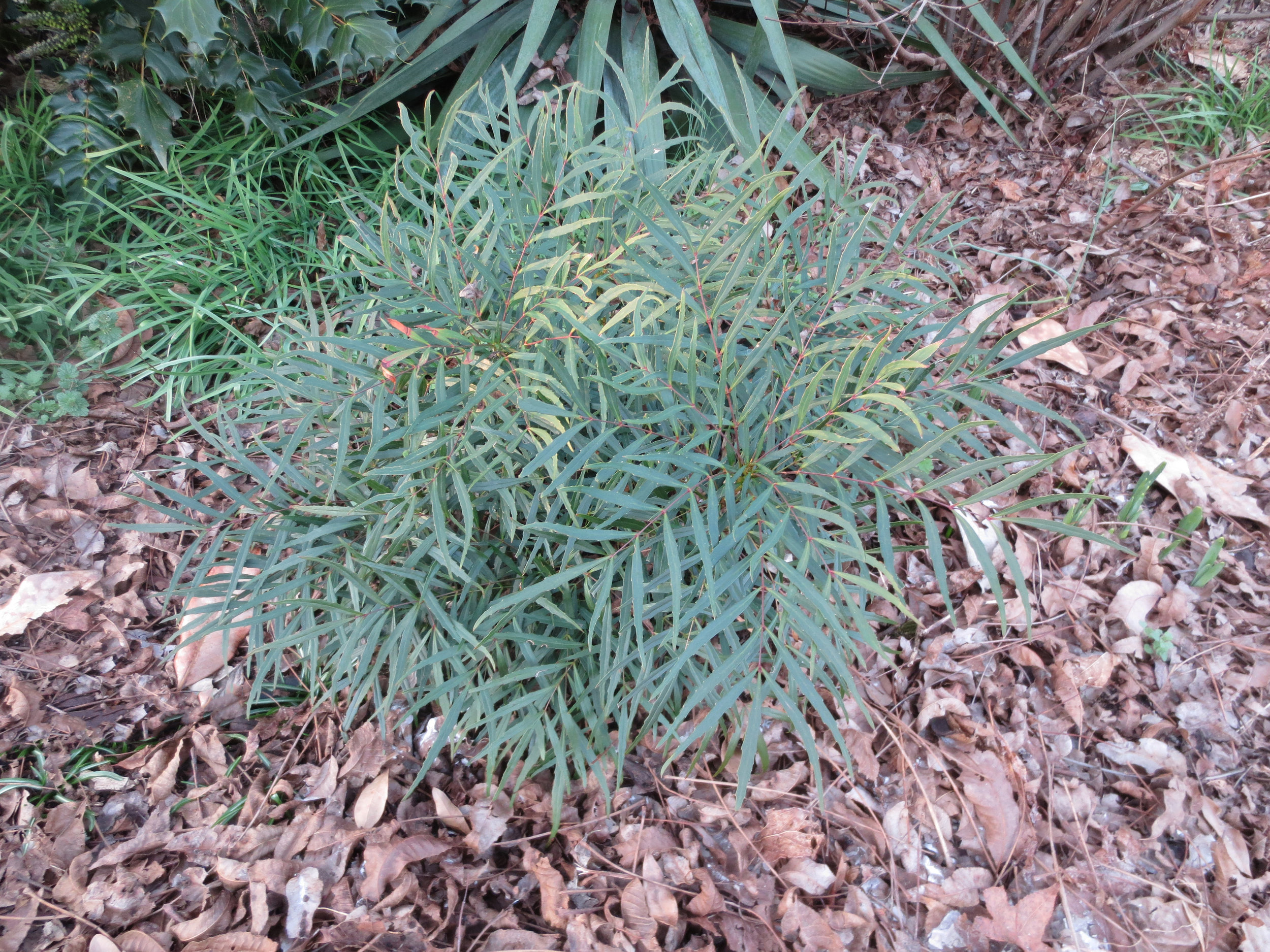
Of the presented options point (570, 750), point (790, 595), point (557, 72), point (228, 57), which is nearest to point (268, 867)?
point (570, 750)

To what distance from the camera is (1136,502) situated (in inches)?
63.1

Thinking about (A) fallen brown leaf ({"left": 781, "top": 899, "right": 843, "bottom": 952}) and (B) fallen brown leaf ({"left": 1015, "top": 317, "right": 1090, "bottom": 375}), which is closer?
(A) fallen brown leaf ({"left": 781, "top": 899, "right": 843, "bottom": 952})

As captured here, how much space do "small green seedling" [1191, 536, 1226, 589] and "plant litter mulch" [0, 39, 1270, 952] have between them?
5cm

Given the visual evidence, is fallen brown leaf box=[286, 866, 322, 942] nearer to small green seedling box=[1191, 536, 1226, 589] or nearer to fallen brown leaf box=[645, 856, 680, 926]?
fallen brown leaf box=[645, 856, 680, 926]

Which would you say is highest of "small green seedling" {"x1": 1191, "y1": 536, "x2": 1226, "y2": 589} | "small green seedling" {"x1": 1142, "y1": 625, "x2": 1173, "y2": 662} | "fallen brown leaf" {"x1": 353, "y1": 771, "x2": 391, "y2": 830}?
"fallen brown leaf" {"x1": 353, "y1": 771, "x2": 391, "y2": 830}

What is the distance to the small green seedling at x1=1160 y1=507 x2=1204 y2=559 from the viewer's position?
1.63 meters

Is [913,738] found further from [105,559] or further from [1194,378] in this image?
[105,559]

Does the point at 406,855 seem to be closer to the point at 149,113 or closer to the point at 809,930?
the point at 809,930

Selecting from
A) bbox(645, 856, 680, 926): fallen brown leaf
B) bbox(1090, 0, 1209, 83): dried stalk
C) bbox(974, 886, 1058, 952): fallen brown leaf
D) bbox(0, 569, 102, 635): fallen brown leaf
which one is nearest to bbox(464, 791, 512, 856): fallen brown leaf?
bbox(645, 856, 680, 926): fallen brown leaf

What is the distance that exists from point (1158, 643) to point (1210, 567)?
200 mm

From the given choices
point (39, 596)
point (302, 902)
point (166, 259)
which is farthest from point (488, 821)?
point (166, 259)

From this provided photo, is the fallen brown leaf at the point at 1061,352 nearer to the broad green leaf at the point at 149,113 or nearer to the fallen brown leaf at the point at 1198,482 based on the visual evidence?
the fallen brown leaf at the point at 1198,482

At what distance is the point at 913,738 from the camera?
4.87ft

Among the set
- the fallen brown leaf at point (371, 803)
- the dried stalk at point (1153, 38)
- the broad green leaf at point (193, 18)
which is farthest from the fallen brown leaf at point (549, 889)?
the dried stalk at point (1153, 38)
